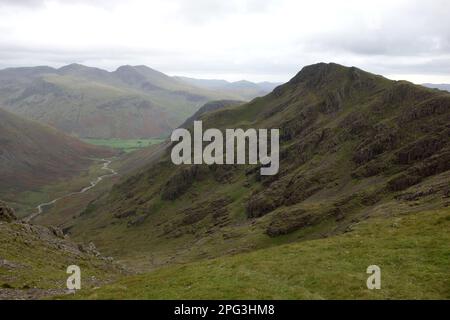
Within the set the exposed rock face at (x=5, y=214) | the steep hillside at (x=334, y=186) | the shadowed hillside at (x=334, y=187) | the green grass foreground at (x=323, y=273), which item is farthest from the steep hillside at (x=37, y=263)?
the steep hillside at (x=334, y=186)

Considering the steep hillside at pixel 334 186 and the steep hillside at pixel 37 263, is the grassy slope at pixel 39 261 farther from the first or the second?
the steep hillside at pixel 334 186

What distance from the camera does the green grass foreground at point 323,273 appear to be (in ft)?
115

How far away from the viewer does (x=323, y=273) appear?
130ft

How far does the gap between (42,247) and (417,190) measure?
81.0 meters

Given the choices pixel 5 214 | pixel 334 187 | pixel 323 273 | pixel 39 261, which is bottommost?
pixel 39 261

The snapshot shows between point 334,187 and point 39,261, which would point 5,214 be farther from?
point 334,187

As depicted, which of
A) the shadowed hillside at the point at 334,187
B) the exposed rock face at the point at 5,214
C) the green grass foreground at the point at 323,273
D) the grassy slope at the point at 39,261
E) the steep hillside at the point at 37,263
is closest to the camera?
the green grass foreground at the point at 323,273

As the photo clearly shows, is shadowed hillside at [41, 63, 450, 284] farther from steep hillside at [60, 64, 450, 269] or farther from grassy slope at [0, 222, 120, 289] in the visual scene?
grassy slope at [0, 222, 120, 289]

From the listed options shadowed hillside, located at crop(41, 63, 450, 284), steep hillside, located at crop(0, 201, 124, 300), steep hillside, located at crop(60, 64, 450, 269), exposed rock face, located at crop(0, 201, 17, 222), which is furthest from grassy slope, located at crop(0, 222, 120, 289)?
steep hillside, located at crop(60, 64, 450, 269)

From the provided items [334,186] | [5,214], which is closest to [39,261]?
[5,214]
